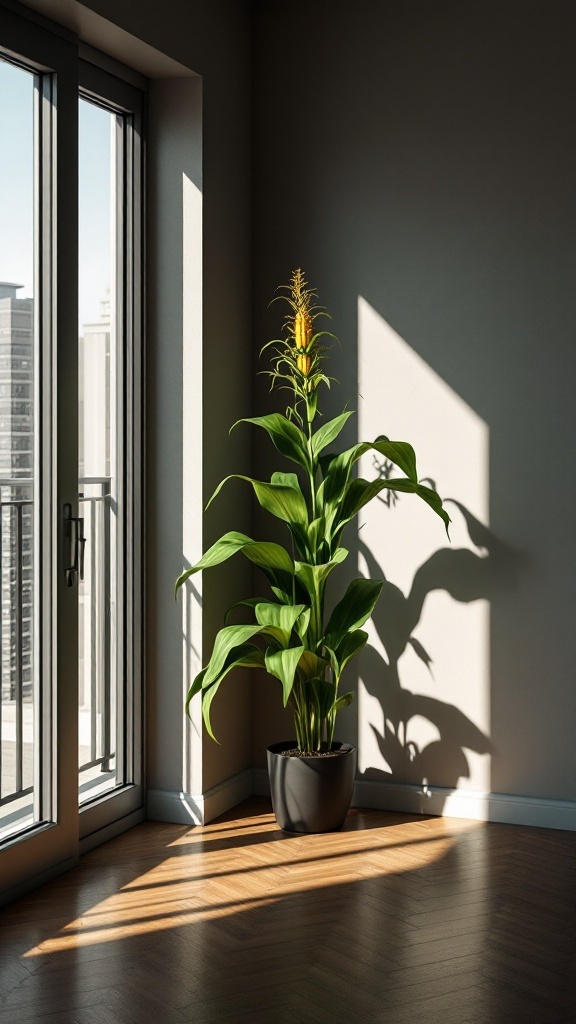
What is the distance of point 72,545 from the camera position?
10.5 feet

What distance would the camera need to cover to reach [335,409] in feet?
12.6

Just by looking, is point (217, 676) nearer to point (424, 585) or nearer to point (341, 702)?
point (341, 702)

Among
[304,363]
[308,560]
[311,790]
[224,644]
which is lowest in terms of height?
[311,790]

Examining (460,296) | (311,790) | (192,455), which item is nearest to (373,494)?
(192,455)

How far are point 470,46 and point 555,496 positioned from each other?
157 centimetres

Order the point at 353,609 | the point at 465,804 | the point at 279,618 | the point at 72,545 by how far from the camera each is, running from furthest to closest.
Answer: the point at 465,804, the point at 353,609, the point at 279,618, the point at 72,545

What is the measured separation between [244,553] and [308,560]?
229 mm

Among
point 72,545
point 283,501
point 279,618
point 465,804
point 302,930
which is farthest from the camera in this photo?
point 465,804

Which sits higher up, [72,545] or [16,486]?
[16,486]

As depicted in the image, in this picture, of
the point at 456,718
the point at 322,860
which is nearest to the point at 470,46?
the point at 456,718

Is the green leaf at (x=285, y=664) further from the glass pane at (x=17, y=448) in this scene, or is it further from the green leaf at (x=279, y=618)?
the glass pane at (x=17, y=448)

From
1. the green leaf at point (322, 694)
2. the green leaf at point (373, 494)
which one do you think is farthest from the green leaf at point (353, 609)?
the green leaf at point (373, 494)

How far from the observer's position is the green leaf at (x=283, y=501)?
11.1 ft

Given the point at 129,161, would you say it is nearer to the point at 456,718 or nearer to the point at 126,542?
the point at 126,542
